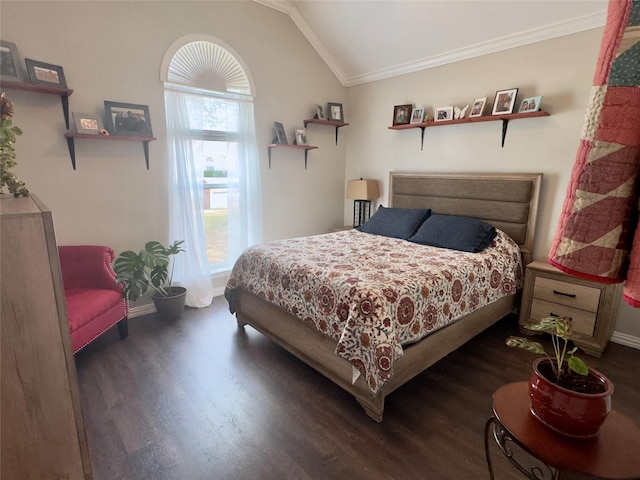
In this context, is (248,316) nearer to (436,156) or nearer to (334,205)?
(334,205)

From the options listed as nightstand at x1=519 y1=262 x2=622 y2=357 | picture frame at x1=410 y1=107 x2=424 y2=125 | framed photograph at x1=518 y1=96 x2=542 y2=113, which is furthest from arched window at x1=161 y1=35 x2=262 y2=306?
nightstand at x1=519 y1=262 x2=622 y2=357

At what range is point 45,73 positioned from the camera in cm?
243

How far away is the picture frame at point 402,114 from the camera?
147 inches

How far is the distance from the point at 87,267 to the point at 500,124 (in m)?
3.77

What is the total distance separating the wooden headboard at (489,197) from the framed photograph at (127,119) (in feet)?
8.86

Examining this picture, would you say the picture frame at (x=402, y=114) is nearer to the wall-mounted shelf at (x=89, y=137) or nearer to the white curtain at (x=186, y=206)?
the white curtain at (x=186, y=206)

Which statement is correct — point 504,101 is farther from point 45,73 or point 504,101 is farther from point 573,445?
point 45,73

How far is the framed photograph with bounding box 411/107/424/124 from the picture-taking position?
3.62 meters

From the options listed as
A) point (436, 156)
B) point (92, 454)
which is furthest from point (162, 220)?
point (436, 156)

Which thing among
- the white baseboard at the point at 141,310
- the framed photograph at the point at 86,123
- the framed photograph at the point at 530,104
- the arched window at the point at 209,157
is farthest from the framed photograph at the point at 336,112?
the white baseboard at the point at 141,310

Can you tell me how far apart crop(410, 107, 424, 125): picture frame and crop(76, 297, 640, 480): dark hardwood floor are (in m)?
2.31

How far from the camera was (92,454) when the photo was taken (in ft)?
5.30

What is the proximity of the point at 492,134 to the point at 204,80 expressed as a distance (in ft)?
9.30

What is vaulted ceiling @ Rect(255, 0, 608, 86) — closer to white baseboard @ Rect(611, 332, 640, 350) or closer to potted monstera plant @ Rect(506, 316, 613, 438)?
white baseboard @ Rect(611, 332, 640, 350)
